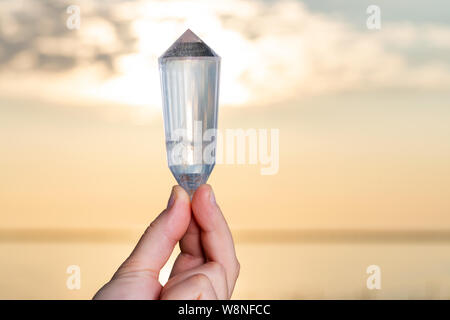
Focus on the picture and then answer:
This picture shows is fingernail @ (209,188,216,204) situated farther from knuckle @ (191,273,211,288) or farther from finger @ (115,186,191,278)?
knuckle @ (191,273,211,288)

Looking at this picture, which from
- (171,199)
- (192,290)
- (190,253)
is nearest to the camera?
(192,290)

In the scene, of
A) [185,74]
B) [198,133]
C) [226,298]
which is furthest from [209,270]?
[185,74]

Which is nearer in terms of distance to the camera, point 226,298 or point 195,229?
point 226,298

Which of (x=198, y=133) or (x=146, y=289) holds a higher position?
(x=198, y=133)

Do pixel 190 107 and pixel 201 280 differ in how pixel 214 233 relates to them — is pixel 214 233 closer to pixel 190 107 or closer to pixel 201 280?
pixel 201 280

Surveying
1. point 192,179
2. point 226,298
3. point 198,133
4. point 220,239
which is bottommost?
point 226,298

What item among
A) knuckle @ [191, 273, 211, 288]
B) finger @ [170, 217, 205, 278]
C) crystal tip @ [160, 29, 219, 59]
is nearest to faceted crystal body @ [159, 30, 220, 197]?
crystal tip @ [160, 29, 219, 59]

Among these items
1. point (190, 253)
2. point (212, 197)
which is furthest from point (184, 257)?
point (212, 197)

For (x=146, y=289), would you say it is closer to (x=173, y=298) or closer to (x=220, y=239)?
(x=173, y=298)
